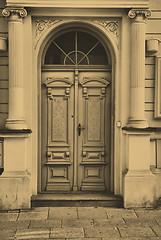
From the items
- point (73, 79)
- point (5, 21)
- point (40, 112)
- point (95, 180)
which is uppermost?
point (5, 21)

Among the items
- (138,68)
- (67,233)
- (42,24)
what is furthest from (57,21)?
(67,233)

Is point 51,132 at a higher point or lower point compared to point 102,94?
lower

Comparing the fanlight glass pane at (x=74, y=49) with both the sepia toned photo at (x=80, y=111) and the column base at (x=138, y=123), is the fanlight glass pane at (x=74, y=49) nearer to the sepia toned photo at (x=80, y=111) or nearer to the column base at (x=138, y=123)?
the sepia toned photo at (x=80, y=111)

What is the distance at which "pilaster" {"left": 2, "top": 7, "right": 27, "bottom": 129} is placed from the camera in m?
6.47

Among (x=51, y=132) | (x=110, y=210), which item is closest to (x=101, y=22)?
(x=51, y=132)

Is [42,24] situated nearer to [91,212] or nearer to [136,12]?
[136,12]

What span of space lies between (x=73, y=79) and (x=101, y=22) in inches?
52.6

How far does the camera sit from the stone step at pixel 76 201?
257 inches

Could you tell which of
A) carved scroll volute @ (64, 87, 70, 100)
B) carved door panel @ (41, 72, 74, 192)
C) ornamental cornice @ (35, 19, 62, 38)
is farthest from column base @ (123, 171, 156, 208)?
ornamental cornice @ (35, 19, 62, 38)

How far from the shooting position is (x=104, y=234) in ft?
16.9

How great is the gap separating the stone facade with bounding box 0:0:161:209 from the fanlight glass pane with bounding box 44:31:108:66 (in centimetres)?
16

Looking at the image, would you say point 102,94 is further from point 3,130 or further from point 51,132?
point 3,130

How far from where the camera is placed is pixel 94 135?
7.18 meters

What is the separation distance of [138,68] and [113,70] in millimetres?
598
